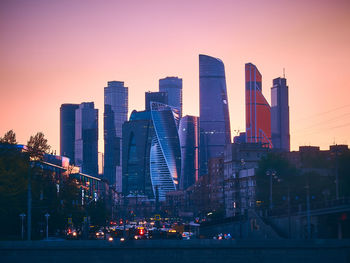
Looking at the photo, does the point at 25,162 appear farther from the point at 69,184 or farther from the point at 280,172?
the point at 280,172

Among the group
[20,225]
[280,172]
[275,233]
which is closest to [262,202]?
[280,172]

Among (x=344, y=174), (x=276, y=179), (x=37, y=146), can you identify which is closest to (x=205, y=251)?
(x=37, y=146)

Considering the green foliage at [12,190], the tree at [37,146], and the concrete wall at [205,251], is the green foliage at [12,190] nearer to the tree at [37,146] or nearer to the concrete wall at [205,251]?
the tree at [37,146]

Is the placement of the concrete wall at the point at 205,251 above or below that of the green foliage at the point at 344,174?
below

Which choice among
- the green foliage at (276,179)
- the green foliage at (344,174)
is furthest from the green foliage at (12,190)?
the green foliage at (344,174)

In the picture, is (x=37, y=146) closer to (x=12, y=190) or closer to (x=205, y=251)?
(x=12, y=190)

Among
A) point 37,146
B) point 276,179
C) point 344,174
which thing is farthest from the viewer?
point 276,179

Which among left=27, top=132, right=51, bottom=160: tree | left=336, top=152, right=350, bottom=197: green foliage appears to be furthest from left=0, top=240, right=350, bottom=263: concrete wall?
left=336, top=152, right=350, bottom=197: green foliage

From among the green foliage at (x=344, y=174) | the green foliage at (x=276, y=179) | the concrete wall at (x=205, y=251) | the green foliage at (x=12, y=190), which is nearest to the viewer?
the concrete wall at (x=205, y=251)

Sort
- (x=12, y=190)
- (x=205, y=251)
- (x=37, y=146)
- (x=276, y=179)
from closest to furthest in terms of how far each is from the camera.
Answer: (x=205, y=251) → (x=12, y=190) → (x=37, y=146) → (x=276, y=179)

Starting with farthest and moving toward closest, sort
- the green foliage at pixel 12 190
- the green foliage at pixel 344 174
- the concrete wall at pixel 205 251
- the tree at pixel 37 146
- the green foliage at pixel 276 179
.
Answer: the green foliage at pixel 276 179, the green foliage at pixel 344 174, the tree at pixel 37 146, the green foliage at pixel 12 190, the concrete wall at pixel 205 251

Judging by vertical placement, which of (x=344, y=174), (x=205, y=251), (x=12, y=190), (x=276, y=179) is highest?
(x=276, y=179)

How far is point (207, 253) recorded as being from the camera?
7138 cm

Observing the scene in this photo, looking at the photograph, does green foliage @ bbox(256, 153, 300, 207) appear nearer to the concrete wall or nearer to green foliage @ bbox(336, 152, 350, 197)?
green foliage @ bbox(336, 152, 350, 197)
